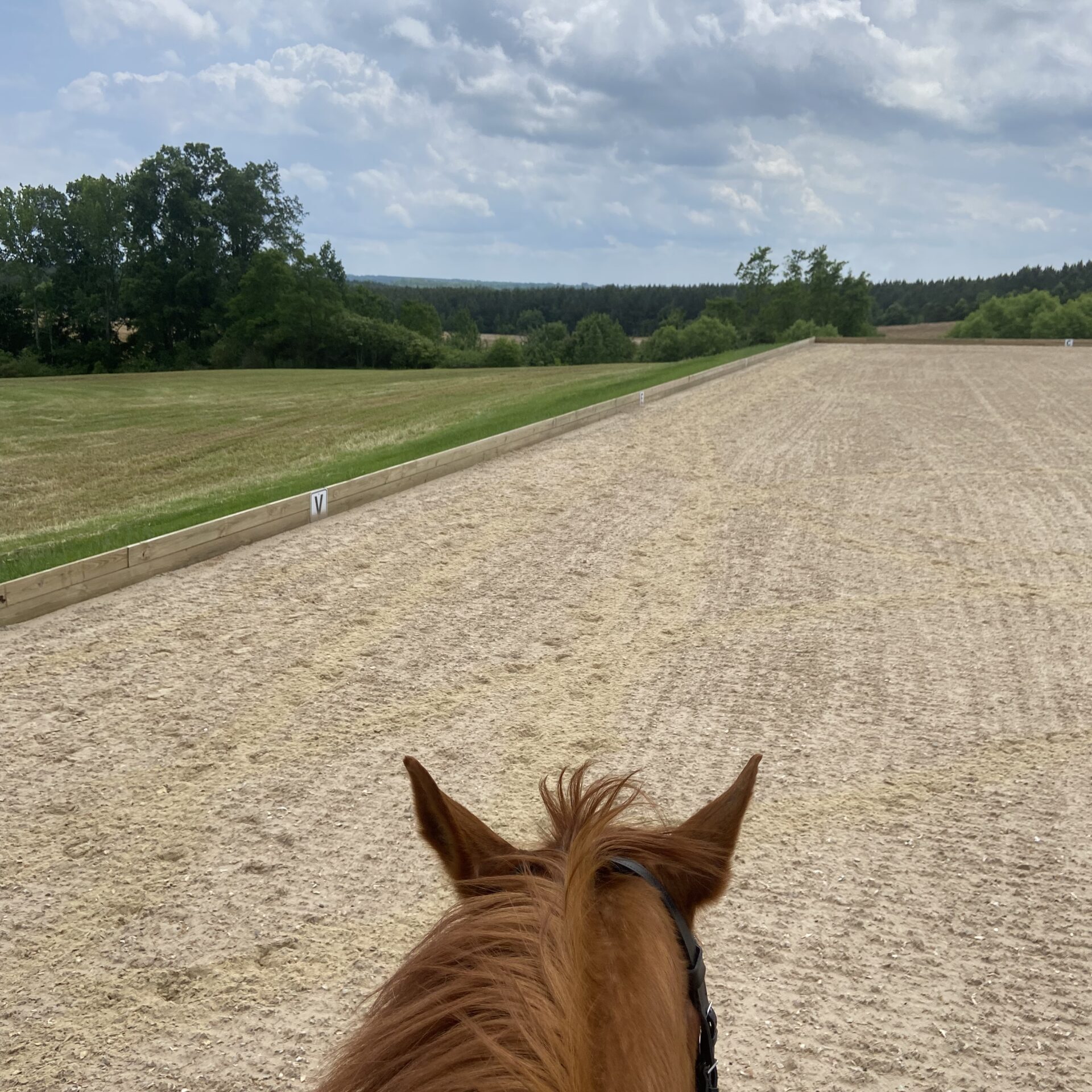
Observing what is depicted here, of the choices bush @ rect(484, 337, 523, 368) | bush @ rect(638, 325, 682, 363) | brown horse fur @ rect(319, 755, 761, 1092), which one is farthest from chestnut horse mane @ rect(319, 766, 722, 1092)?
bush @ rect(638, 325, 682, 363)

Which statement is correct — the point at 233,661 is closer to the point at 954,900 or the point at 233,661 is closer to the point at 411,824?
the point at 411,824

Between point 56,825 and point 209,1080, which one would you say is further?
point 56,825

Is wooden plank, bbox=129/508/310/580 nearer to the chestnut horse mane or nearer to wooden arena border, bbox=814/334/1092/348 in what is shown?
the chestnut horse mane

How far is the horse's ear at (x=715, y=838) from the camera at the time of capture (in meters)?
1.61

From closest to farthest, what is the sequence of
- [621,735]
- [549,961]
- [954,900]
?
[549,961]
[954,900]
[621,735]

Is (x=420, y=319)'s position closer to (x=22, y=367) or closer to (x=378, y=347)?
(x=378, y=347)

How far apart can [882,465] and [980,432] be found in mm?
3604

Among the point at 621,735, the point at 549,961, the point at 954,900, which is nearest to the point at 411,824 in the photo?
the point at 621,735

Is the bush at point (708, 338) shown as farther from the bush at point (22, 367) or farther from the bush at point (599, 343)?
the bush at point (22, 367)

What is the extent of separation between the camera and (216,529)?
8.57 m

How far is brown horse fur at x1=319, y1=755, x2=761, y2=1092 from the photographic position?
1.07 m

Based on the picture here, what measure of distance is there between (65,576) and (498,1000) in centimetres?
706

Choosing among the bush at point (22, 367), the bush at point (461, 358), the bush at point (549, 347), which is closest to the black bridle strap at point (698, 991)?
the bush at point (22, 367)

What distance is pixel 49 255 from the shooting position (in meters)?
54.3
